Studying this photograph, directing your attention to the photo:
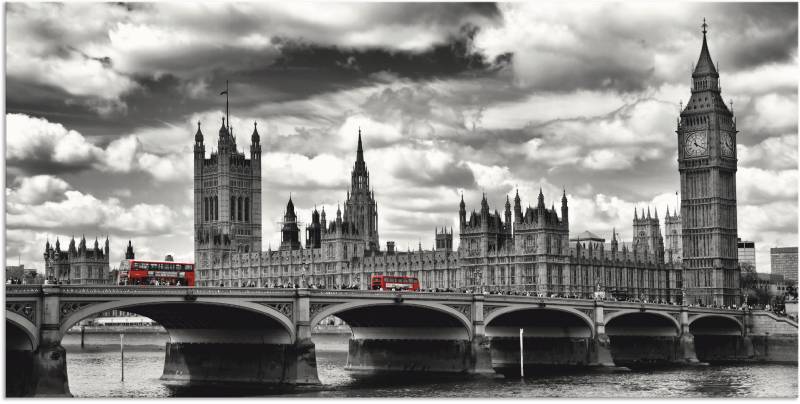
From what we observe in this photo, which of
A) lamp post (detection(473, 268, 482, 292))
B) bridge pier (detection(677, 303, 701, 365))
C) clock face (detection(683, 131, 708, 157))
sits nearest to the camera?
bridge pier (detection(677, 303, 701, 365))

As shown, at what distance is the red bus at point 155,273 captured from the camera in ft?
220

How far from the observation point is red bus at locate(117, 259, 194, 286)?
220 feet

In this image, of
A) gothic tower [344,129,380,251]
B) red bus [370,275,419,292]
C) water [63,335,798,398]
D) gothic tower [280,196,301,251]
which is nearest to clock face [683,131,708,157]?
water [63,335,798,398]

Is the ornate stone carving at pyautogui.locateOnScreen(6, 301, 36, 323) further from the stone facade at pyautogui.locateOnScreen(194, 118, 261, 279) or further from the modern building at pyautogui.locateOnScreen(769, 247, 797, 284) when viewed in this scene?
the stone facade at pyautogui.locateOnScreen(194, 118, 261, 279)

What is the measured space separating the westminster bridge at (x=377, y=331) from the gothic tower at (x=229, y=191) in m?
88.5

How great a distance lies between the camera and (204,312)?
2393 inches

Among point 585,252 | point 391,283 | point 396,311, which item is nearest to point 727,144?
point 585,252

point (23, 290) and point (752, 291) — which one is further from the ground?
point (23, 290)

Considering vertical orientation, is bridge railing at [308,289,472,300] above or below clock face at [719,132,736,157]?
below

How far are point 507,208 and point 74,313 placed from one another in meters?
79.8

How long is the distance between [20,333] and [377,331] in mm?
31853

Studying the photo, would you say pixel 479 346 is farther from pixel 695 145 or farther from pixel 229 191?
pixel 229 191

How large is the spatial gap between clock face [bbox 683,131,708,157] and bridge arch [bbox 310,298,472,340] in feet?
171

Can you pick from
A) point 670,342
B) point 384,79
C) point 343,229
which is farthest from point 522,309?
point 343,229
